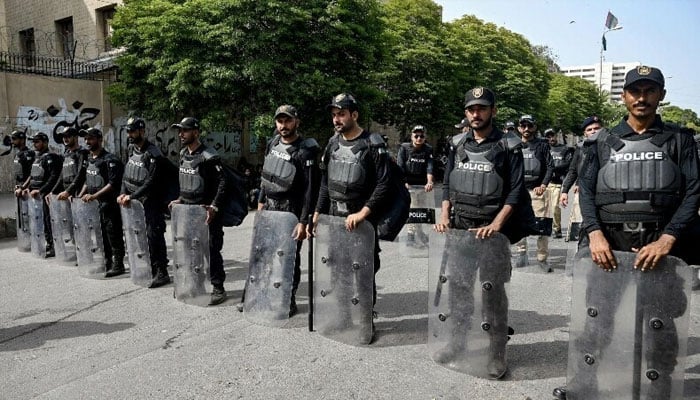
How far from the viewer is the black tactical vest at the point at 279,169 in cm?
475

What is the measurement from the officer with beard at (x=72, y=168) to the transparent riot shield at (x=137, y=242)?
164 cm

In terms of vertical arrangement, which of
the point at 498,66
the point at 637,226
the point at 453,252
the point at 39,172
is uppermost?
the point at 498,66

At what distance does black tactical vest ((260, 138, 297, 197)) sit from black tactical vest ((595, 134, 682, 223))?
2.59 metres

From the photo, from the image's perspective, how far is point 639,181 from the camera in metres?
3.00

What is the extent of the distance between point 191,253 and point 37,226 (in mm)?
4009

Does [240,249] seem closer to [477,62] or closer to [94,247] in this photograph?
[94,247]

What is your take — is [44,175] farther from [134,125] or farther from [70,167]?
[134,125]

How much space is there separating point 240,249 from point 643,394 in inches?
260

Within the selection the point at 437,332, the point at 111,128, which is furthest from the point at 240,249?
the point at 111,128

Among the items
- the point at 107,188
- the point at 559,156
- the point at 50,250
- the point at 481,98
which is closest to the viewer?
the point at 481,98

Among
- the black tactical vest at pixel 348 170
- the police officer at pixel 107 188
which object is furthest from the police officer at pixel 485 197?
the police officer at pixel 107 188

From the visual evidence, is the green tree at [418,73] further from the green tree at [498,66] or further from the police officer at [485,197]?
the police officer at [485,197]

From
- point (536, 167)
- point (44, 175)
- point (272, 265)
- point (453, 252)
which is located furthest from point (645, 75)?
point (44, 175)

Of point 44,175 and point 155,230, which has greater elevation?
point 44,175
